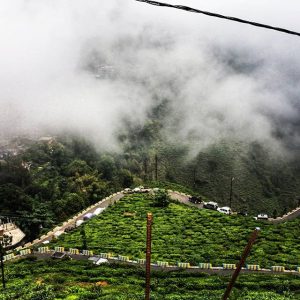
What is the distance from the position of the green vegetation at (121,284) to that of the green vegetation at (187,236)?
5.18m

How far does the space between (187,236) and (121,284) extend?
20.2 metres

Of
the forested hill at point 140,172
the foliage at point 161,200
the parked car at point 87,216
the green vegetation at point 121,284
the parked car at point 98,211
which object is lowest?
the green vegetation at point 121,284

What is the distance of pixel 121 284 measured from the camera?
3519cm

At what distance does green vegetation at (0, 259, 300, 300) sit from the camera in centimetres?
3066

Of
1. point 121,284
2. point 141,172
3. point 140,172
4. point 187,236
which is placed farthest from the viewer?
point 140,172

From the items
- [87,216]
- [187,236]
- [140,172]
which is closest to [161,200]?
[87,216]

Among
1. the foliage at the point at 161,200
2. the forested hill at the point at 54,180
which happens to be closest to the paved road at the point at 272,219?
the foliage at the point at 161,200

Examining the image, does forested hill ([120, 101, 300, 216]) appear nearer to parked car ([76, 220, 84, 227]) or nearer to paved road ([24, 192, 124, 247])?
paved road ([24, 192, 124, 247])

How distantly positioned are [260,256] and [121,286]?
1824cm

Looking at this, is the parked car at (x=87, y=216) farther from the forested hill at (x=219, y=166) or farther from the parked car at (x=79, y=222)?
the forested hill at (x=219, y=166)

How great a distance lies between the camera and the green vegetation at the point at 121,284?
30656 mm

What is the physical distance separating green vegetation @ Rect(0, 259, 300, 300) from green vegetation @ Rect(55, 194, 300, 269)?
5.18 meters

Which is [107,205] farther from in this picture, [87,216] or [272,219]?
[272,219]

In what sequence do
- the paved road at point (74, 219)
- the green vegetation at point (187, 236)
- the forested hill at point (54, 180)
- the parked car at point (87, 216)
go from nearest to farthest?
the green vegetation at point (187, 236) → the paved road at point (74, 219) → the parked car at point (87, 216) → the forested hill at point (54, 180)
